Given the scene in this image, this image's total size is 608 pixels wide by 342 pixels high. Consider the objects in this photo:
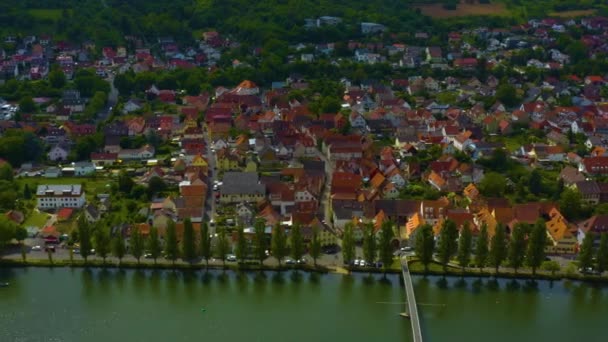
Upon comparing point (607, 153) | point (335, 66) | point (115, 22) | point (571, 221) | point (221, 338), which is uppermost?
point (115, 22)

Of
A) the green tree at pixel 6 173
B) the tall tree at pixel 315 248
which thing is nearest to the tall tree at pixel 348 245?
the tall tree at pixel 315 248

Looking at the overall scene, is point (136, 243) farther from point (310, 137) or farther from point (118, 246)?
point (310, 137)

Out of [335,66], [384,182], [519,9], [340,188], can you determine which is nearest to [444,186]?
[384,182]

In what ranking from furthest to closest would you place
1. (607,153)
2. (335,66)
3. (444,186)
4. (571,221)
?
(335,66) → (607,153) → (444,186) → (571,221)

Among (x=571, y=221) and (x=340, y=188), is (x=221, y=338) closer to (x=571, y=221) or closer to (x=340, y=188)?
(x=340, y=188)

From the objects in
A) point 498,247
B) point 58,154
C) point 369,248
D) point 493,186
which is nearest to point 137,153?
point 58,154

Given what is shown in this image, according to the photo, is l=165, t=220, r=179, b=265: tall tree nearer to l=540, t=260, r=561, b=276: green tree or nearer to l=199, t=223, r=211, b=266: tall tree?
l=199, t=223, r=211, b=266: tall tree
